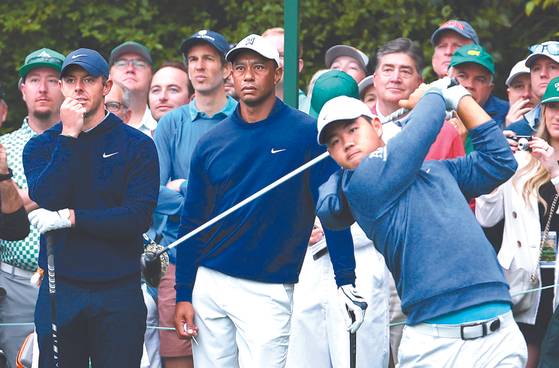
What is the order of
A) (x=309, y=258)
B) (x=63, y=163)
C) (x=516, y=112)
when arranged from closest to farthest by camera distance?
(x=63, y=163)
(x=309, y=258)
(x=516, y=112)

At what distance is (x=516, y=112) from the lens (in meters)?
8.65

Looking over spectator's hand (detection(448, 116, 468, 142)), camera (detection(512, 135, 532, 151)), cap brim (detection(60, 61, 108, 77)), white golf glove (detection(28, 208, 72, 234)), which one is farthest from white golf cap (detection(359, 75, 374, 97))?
white golf glove (detection(28, 208, 72, 234))

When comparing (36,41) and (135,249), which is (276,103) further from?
(36,41)

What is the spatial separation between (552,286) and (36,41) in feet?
19.6

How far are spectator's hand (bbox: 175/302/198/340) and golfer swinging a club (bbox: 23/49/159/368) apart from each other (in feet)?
0.84

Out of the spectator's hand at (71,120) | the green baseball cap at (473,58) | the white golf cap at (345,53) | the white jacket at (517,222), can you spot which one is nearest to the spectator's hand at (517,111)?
the green baseball cap at (473,58)

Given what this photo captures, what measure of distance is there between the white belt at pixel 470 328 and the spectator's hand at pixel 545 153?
182 cm

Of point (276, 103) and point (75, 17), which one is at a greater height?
point (75, 17)

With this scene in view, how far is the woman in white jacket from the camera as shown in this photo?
26.2 ft

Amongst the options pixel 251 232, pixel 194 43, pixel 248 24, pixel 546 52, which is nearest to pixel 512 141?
pixel 546 52

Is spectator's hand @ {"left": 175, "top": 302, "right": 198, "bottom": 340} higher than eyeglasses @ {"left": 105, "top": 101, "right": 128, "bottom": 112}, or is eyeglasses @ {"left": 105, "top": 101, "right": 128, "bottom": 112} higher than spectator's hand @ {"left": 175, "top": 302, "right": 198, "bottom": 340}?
eyeglasses @ {"left": 105, "top": 101, "right": 128, "bottom": 112}

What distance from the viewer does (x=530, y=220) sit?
8.00 metres

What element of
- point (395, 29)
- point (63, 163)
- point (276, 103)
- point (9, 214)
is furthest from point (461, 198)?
point (395, 29)

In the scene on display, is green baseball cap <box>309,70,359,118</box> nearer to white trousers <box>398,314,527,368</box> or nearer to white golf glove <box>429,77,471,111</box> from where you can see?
white golf glove <box>429,77,471,111</box>
